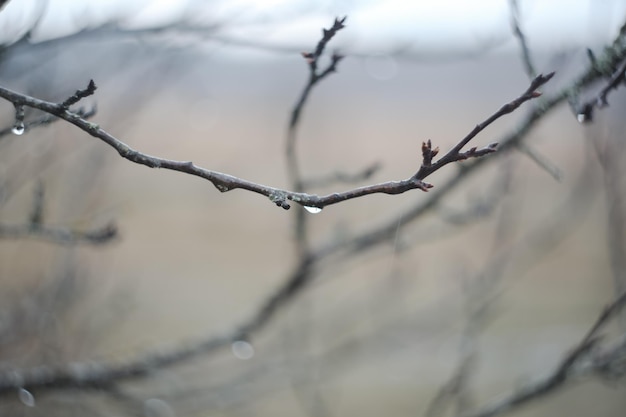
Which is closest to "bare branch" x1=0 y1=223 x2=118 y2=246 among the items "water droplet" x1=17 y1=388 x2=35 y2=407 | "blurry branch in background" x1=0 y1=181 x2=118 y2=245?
"blurry branch in background" x1=0 y1=181 x2=118 y2=245

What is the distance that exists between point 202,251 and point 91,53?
815cm

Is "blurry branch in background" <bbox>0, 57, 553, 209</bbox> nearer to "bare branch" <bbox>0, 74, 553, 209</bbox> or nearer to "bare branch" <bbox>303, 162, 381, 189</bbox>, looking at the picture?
"bare branch" <bbox>0, 74, 553, 209</bbox>

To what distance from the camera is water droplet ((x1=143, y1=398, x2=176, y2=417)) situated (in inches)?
92.4

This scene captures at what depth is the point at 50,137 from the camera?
8.66 feet

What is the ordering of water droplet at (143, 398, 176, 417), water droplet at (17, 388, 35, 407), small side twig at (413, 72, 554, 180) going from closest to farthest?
small side twig at (413, 72, 554, 180)
water droplet at (17, 388, 35, 407)
water droplet at (143, 398, 176, 417)

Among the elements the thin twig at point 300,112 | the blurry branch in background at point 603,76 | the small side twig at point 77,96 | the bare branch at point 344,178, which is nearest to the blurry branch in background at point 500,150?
the blurry branch in background at point 603,76

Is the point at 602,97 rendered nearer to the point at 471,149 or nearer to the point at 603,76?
the point at 603,76

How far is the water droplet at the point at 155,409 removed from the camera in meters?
2.35

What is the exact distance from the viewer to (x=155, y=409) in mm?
2447

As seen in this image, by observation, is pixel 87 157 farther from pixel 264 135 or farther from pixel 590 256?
pixel 590 256

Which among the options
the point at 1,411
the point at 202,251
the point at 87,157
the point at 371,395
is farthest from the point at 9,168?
the point at 202,251

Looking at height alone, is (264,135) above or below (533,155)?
above

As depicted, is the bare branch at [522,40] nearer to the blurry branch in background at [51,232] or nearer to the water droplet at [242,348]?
the blurry branch in background at [51,232]

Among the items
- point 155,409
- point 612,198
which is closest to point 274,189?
point 612,198
